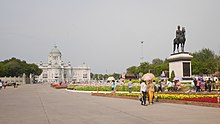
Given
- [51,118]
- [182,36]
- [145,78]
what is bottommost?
[51,118]

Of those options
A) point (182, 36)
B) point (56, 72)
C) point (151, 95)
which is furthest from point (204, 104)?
point (56, 72)

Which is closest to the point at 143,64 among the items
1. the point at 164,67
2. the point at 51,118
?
the point at 164,67

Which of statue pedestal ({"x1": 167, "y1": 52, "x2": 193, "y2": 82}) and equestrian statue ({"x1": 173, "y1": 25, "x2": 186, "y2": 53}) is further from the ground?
equestrian statue ({"x1": 173, "y1": 25, "x2": 186, "y2": 53})

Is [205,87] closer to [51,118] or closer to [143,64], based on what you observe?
[51,118]

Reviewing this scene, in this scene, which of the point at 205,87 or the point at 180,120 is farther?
the point at 205,87

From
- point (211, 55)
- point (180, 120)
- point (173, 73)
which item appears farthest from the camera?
point (211, 55)

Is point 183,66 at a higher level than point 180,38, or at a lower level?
lower

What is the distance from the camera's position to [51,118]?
13.2 metres

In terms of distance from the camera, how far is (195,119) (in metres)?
12.2

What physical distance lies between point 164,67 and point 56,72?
4475 inches

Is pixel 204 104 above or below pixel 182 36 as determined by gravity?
below

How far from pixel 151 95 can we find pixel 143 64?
100143mm

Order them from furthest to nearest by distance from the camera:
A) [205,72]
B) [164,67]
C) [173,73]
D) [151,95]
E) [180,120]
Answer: [164,67]
[205,72]
[173,73]
[151,95]
[180,120]

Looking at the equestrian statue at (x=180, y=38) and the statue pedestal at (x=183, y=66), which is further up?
the equestrian statue at (x=180, y=38)
